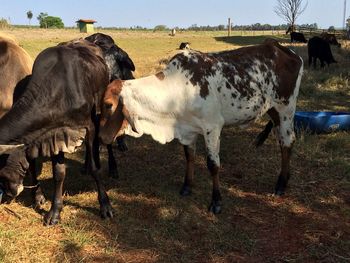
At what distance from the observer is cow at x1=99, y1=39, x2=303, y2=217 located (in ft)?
15.7

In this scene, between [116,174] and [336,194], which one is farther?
[116,174]

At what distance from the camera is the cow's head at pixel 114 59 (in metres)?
6.56

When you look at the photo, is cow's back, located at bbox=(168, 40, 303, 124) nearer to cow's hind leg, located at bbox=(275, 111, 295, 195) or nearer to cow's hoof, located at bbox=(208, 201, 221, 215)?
cow's hind leg, located at bbox=(275, 111, 295, 195)

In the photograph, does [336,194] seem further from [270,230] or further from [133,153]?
[133,153]

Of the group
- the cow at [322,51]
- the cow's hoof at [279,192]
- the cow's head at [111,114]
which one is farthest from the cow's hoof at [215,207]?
the cow at [322,51]

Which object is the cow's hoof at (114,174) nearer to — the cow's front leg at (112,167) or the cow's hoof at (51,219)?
the cow's front leg at (112,167)

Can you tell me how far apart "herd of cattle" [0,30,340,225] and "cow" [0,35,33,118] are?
0.4 inches

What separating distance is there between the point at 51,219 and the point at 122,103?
4.87 feet

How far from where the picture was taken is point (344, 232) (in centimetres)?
448

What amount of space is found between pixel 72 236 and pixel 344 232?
2.80m

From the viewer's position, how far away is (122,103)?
4.72 metres

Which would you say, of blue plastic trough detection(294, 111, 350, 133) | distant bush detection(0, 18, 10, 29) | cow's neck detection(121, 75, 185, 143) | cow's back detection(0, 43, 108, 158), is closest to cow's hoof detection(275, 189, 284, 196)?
cow's neck detection(121, 75, 185, 143)

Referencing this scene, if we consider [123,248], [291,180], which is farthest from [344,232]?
[123,248]

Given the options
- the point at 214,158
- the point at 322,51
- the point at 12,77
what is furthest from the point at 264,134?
the point at 322,51
